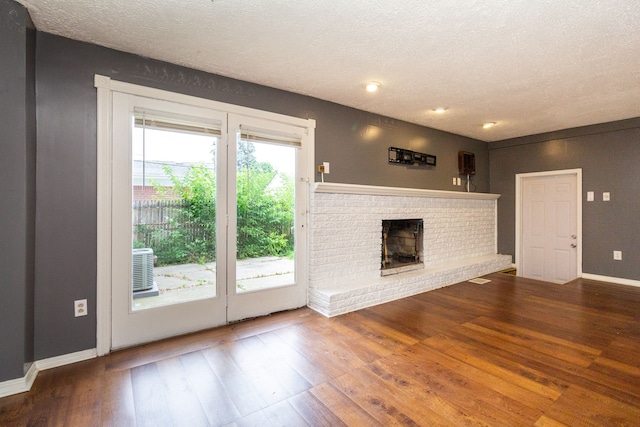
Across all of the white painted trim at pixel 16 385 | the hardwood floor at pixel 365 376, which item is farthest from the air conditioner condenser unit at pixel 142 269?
the white painted trim at pixel 16 385

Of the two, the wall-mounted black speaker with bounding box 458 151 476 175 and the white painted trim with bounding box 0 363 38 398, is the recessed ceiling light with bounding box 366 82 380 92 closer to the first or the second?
the wall-mounted black speaker with bounding box 458 151 476 175

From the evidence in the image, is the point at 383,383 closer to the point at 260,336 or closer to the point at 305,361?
the point at 305,361

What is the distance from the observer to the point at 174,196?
103 inches

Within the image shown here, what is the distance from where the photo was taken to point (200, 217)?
274cm

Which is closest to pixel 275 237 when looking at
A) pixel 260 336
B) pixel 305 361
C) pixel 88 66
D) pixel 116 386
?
pixel 260 336

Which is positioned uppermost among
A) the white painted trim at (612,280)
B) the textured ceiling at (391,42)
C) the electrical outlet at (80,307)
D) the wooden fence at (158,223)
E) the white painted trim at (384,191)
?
the textured ceiling at (391,42)

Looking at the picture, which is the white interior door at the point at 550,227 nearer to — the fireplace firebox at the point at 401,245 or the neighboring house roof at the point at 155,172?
the fireplace firebox at the point at 401,245

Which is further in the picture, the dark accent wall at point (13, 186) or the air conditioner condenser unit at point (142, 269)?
the air conditioner condenser unit at point (142, 269)

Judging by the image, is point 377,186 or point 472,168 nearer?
point 377,186

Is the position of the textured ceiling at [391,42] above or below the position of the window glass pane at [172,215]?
above

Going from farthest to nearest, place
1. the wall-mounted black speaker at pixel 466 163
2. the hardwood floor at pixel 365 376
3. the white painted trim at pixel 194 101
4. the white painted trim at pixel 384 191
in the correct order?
1. the wall-mounted black speaker at pixel 466 163
2. the white painted trim at pixel 384 191
3. the white painted trim at pixel 194 101
4. the hardwood floor at pixel 365 376

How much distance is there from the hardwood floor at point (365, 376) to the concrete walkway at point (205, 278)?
341mm

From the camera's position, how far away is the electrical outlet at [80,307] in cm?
221

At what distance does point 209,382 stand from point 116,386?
574mm
